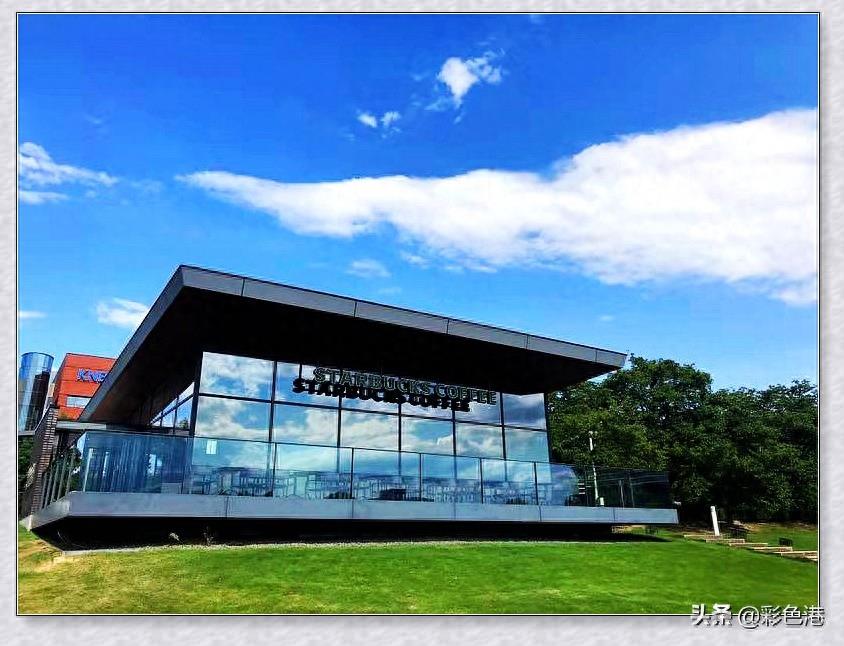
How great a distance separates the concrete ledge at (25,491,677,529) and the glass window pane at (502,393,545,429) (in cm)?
344

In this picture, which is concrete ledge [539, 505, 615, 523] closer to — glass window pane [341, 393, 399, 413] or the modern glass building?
the modern glass building

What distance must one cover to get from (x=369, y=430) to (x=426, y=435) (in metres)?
1.70

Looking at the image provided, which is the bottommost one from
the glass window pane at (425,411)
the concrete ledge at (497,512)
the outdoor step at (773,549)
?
the outdoor step at (773,549)

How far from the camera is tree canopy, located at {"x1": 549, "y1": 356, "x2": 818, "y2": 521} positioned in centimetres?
3111

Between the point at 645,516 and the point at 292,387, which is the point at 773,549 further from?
the point at 292,387

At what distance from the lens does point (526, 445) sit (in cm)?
2088

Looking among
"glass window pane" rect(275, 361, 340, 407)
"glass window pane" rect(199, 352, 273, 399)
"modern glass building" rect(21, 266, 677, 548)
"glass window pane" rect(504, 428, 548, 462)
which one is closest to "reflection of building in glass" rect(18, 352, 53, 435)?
"modern glass building" rect(21, 266, 677, 548)

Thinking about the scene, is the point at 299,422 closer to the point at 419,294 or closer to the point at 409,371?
the point at 409,371

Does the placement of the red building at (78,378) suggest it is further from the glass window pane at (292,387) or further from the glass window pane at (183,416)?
the glass window pane at (292,387)

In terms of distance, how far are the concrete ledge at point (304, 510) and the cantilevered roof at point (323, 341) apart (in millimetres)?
3803

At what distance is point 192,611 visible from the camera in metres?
10.5

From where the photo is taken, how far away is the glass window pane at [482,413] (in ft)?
65.5

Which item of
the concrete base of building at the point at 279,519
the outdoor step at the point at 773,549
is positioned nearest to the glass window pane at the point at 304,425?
the concrete base of building at the point at 279,519

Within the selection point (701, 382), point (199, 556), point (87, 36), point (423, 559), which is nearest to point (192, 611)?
point (199, 556)
